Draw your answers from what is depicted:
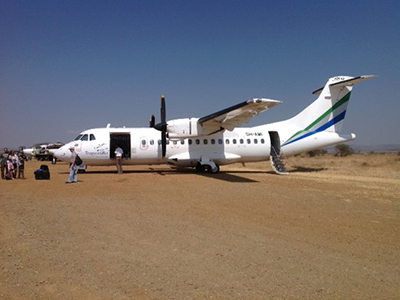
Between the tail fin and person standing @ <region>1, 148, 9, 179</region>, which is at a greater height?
the tail fin

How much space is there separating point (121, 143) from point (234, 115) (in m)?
7.16

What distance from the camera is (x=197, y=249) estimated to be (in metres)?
5.26

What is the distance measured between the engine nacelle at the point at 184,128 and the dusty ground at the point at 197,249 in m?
9.18

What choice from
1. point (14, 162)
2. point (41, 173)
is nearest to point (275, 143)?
point (41, 173)

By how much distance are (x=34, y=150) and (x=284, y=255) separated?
49.4 meters

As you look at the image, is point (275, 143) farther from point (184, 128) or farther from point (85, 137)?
point (85, 137)

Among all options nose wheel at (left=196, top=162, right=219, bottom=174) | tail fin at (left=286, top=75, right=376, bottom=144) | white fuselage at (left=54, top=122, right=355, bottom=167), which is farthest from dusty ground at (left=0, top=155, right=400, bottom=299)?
tail fin at (left=286, top=75, right=376, bottom=144)

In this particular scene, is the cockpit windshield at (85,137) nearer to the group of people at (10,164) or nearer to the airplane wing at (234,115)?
the group of people at (10,164)

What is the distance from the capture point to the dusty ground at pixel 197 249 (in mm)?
3859

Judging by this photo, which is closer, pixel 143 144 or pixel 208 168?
pixel 143 144

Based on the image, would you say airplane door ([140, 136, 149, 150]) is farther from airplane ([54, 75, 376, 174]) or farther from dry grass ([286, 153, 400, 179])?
dry grass ([286, 153, 400, 179])

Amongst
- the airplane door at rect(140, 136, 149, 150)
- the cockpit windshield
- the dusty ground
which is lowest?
the dusty ground

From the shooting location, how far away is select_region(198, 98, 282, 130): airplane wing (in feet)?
51.3

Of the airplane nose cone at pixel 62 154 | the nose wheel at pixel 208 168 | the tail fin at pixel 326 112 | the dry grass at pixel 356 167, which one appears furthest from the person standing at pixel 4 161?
the dry grass at pixel 356 167
